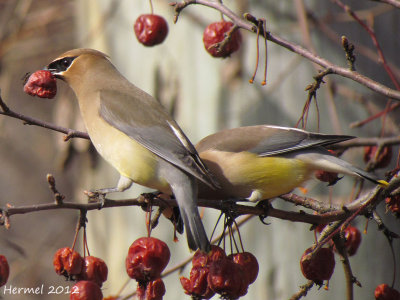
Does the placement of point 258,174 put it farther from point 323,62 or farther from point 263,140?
point 323,62

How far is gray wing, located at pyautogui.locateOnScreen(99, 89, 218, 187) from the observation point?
8.09 ft

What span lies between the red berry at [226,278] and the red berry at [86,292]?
1.15 ft

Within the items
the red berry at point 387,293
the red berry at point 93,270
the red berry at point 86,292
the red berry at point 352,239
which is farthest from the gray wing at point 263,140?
the red berry at point 86,292

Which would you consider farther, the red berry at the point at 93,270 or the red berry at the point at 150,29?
the red berry at the point at 150,29

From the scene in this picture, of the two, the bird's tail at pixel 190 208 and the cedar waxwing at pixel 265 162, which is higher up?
the cedar waxwing at pixel 265 162

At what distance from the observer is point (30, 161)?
7215mm

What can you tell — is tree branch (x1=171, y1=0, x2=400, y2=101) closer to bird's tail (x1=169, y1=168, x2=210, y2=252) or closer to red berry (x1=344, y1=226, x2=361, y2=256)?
bird's tail (x1=169, y1=168, x2=210, y2=252)

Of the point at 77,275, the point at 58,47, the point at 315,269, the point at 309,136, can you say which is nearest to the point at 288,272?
the point at 309,136

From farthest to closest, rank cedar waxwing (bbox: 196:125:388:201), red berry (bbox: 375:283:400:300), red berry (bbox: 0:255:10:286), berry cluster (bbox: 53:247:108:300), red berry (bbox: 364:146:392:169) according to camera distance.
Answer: red berry (bbox: 364:146:392:169)
cedar waxwing (bbox: 196:125:388:201)
red berry (bbox: 375:283:400:300)
berry cluster (bbox: 53:247:108:300)
red berry (bbox: 0:255:10:286)

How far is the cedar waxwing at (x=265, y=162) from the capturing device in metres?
2.61

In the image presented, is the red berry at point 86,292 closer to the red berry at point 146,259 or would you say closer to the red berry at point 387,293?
the red berry at point 146,259

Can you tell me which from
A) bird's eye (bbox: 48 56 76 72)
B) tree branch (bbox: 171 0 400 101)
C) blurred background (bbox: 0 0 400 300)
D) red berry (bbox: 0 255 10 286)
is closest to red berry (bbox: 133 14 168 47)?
bird's eye (bbox: 48 56 76 72)

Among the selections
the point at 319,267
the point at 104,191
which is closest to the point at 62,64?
the point at 104,191

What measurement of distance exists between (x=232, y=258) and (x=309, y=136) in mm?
683
